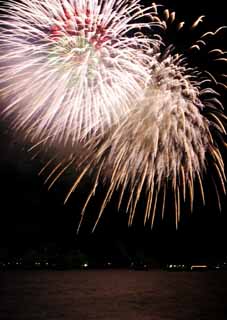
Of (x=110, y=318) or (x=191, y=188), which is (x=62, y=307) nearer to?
(x=110, y=318)

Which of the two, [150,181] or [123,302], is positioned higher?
[150,181]

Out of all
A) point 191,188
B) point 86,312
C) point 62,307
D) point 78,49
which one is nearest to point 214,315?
point 86,312

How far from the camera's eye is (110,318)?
141 feet

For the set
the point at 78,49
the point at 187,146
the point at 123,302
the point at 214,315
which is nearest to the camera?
the point at 78,49

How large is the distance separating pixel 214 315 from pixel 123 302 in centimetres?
1562

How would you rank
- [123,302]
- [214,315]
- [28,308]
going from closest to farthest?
[214,315]
[28,308]
[123,302]

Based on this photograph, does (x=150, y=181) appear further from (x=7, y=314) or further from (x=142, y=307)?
(x=142, y=307)

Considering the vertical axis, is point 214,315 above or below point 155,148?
below

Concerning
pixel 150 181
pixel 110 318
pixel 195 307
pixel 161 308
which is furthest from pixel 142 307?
pixel 150 181

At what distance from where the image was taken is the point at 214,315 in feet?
153

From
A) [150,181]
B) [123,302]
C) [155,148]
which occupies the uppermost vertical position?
[155,148]

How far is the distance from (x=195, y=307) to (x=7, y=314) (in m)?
18.8

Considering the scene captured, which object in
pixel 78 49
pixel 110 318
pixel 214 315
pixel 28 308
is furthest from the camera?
pixel 28 308

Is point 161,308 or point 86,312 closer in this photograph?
point 86,312
